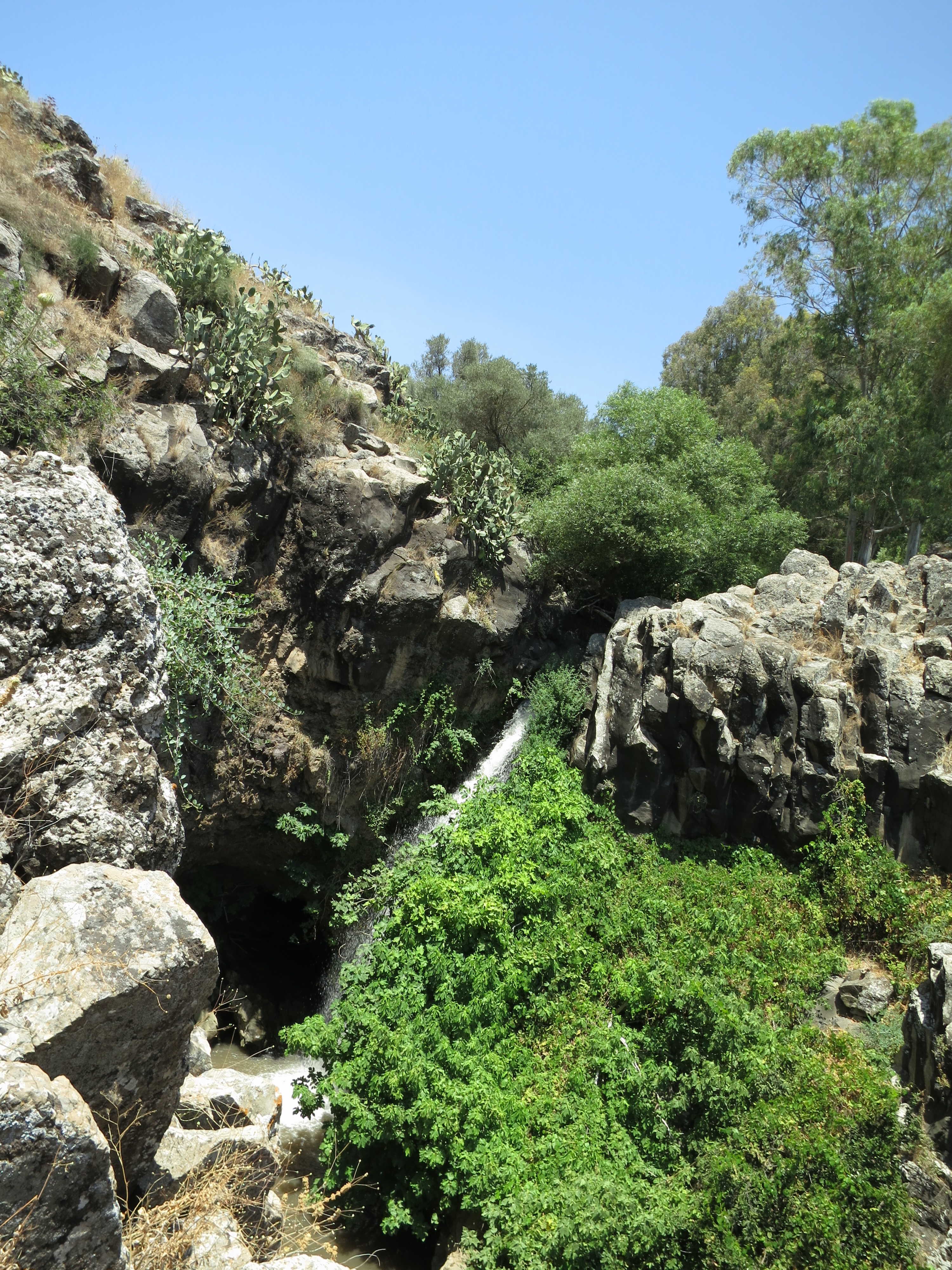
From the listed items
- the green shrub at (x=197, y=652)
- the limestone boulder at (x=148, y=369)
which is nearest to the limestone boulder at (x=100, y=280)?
the limestone boulder at (x=148, y=369)

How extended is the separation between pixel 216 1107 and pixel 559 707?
9.48 m

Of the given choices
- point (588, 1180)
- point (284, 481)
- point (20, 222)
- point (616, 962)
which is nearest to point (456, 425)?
point (284, 481)

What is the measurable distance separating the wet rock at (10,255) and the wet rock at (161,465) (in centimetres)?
244

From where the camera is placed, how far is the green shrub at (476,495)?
1627 centimetres

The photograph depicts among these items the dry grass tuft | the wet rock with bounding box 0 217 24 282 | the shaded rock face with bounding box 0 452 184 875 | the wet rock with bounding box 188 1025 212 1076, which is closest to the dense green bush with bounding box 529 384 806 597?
the shaded rock face with bounding box 0 452 184 875

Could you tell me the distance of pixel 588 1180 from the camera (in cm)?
756

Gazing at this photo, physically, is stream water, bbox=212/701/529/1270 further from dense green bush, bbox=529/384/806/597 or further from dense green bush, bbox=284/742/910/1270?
dense green bush, bbox=529/384/806/597

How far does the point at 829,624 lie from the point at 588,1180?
32.7 feet

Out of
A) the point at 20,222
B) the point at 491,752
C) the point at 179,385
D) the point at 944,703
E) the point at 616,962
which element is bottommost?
the point at 616,962

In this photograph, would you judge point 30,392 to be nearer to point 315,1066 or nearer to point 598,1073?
point 315,1066

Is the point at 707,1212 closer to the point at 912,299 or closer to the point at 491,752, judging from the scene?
the point at 491,752

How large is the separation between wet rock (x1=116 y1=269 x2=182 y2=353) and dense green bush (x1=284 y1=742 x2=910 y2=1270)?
9.68 m

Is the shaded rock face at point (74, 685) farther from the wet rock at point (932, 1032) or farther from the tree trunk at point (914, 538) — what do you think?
the tree trunk at point (914, 538)

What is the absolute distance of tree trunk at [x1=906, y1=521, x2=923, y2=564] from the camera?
22.2 meters
